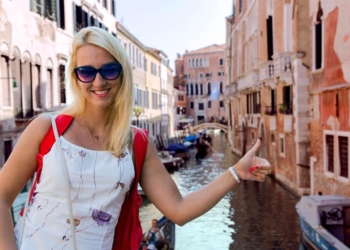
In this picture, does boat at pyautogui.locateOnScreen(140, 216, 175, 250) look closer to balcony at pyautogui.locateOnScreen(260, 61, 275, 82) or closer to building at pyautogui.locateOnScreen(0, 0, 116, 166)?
building at pyautogui.locateOnScreen(0, 0, 116, 166)

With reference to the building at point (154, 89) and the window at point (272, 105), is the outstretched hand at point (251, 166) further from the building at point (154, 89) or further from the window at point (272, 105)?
the building at point (154, 89)

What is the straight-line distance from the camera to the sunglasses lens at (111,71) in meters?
1.08

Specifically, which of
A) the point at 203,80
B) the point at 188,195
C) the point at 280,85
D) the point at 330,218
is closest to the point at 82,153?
the point at 188,195

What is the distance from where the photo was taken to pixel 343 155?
24.3ft

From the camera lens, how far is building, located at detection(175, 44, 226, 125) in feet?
145

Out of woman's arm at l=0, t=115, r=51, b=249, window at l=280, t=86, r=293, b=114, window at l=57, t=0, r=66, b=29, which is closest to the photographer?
woman's arm at l=0, t=115, r=51, b=249

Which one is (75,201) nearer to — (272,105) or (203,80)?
(272,105)

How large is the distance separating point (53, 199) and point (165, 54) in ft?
85.9

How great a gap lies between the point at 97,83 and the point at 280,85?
10.9 meters

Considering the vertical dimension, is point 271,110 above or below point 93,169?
above

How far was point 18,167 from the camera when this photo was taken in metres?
1.00

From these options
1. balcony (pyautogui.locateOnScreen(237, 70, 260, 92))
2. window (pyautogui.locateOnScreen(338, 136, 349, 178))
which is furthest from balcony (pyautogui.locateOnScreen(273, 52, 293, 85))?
balcony (pyautogui.locateOnScreen(237, 70, 260, 92))

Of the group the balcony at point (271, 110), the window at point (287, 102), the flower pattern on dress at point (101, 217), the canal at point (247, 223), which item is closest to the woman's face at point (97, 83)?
the flower pattern on dress at point (101, 217)

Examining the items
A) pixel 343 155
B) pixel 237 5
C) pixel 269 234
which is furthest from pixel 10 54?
pixel 237 5
